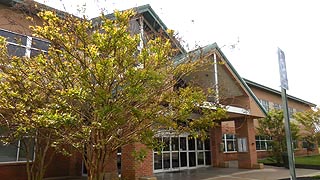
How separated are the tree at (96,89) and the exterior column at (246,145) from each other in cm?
1399

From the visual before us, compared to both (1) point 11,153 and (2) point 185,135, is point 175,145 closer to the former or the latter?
(2) point 185,135

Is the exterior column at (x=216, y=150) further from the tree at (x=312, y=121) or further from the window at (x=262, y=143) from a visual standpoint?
the tree at (x=312, y=121)

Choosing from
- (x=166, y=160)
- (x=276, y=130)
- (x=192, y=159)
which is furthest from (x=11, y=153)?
(x=276, y=130)

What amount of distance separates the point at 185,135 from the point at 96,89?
14.2m

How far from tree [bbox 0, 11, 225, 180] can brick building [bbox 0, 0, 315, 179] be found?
4.70 feet

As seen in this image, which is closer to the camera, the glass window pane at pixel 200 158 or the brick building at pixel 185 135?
the brick building at pixel 185 135

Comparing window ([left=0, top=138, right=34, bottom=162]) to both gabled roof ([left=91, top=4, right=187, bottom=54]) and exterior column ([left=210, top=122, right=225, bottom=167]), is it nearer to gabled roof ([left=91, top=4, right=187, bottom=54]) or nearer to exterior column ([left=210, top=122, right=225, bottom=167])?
gabled roof ([left=91, top=4, right=187, bottom=54])

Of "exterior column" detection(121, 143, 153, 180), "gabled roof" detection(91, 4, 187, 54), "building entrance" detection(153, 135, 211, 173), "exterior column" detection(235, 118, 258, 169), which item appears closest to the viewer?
"gabled roof" detection(91, 4, 187, 54)

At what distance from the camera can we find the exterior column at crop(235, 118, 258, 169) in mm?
19594

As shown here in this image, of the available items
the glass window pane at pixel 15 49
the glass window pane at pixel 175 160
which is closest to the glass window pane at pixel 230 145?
the glass window pane at pixel 175 160

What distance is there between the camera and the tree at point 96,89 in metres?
5.56

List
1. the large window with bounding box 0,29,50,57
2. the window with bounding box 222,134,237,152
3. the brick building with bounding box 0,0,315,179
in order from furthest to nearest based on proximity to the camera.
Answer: the window with bounding box 222,134,237,152
the large window with bounding box 0,29,50,57
the brick building with bounding box 0,0,315,179

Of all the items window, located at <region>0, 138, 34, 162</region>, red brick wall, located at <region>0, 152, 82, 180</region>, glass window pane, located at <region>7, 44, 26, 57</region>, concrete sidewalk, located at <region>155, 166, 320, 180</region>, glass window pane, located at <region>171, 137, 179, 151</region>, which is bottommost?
concrete sidewalk, located at <region>155, 166, 320, 180</region>

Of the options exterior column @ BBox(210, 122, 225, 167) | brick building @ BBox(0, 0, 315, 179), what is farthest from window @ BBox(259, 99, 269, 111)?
exterior column @ BBox(210, 122, 225, 167)
